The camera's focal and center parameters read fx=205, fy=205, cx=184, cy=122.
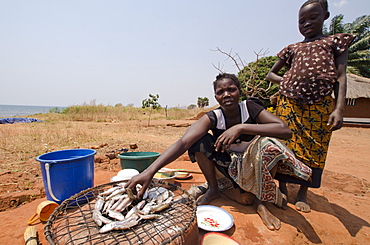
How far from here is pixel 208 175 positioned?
82.7 inches

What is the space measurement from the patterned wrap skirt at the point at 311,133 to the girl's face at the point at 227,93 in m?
0.70

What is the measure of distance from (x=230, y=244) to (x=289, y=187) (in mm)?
1568

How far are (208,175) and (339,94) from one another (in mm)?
1448

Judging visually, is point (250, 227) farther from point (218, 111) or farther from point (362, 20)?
point (362, 20)

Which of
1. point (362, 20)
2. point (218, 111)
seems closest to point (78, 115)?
point (218, 111)

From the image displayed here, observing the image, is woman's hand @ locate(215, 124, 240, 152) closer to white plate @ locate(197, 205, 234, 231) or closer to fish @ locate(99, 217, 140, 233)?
white plate @ locate(197, 205, 234, 231)

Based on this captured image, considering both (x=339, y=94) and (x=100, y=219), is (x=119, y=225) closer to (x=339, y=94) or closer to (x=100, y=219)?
(x=100, y=219)

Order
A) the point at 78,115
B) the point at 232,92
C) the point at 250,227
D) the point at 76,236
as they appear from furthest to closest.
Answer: the point at 78,115 → the point at 232,92 → the point at 250,227 → the point at 76,236

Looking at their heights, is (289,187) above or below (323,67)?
below

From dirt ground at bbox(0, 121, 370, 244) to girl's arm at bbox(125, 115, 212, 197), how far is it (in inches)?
25.9

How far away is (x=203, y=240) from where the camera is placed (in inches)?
58.5

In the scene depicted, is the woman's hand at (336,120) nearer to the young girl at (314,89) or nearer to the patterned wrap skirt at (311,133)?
the young girl at (314,89)

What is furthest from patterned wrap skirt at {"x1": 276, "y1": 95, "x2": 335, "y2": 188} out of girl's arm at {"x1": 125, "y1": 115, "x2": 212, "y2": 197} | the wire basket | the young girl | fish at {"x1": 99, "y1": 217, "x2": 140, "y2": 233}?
fish at {"x1": 99, "y1": 217, "x2": 140, "y2": 233}

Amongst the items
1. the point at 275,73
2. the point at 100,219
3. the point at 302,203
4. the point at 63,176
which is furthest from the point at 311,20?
the point at 63,176
